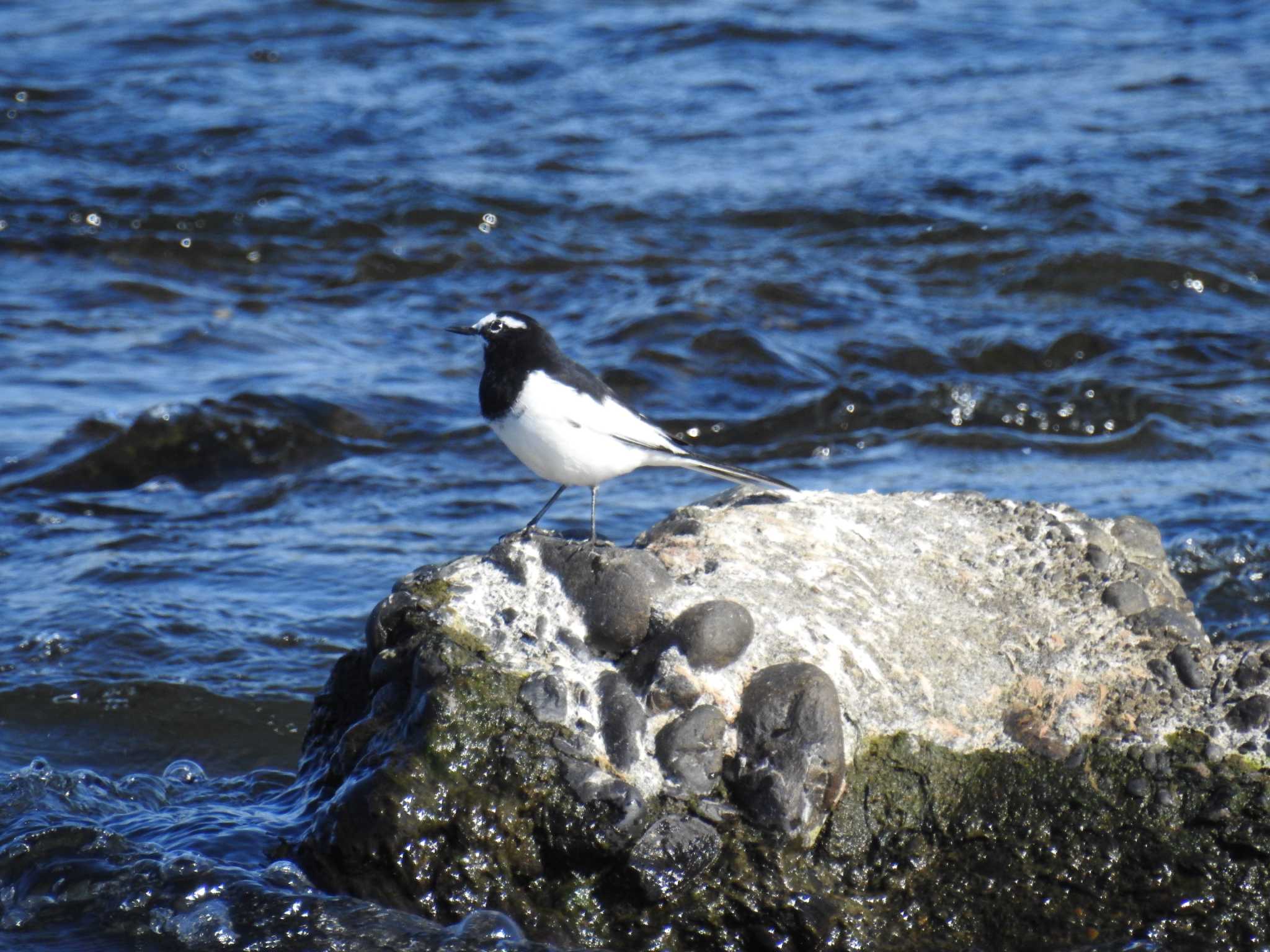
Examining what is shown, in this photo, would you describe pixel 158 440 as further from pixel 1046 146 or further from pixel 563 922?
pixel 1046 146

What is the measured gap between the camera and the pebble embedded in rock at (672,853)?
3.54 metres

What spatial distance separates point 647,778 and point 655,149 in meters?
A: 10.1

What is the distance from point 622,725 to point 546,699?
0.66 feet

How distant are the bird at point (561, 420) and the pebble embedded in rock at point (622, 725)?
3.70 ft

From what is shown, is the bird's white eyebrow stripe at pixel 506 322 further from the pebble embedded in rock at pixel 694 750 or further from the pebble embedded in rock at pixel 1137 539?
the pebble embedded in rock at pixel 1137 539

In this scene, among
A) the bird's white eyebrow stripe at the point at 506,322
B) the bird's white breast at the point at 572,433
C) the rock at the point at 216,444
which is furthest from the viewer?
the rock at the point at 216,444

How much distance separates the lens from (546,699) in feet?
12.0

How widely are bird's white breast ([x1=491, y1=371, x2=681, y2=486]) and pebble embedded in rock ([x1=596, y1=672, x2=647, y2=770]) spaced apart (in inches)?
50.5

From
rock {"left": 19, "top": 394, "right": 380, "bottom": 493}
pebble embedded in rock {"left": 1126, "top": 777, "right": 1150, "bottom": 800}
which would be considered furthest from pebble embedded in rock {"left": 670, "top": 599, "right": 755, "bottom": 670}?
rock {"left": 19, "top": 394, "right": 380, "bottom": 493}

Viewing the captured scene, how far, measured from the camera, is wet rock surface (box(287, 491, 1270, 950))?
358 cm

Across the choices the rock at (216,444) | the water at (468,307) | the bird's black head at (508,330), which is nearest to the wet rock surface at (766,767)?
the water at (468,307)

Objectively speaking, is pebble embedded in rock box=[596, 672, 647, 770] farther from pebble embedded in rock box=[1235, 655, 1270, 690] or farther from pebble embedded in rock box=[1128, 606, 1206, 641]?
pebble embedded in rock box=[1235, 655, 1270, 690]

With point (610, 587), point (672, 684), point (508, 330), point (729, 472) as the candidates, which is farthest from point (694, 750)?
point (508, 330)

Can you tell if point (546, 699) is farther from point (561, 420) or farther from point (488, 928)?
point (561, 420)
